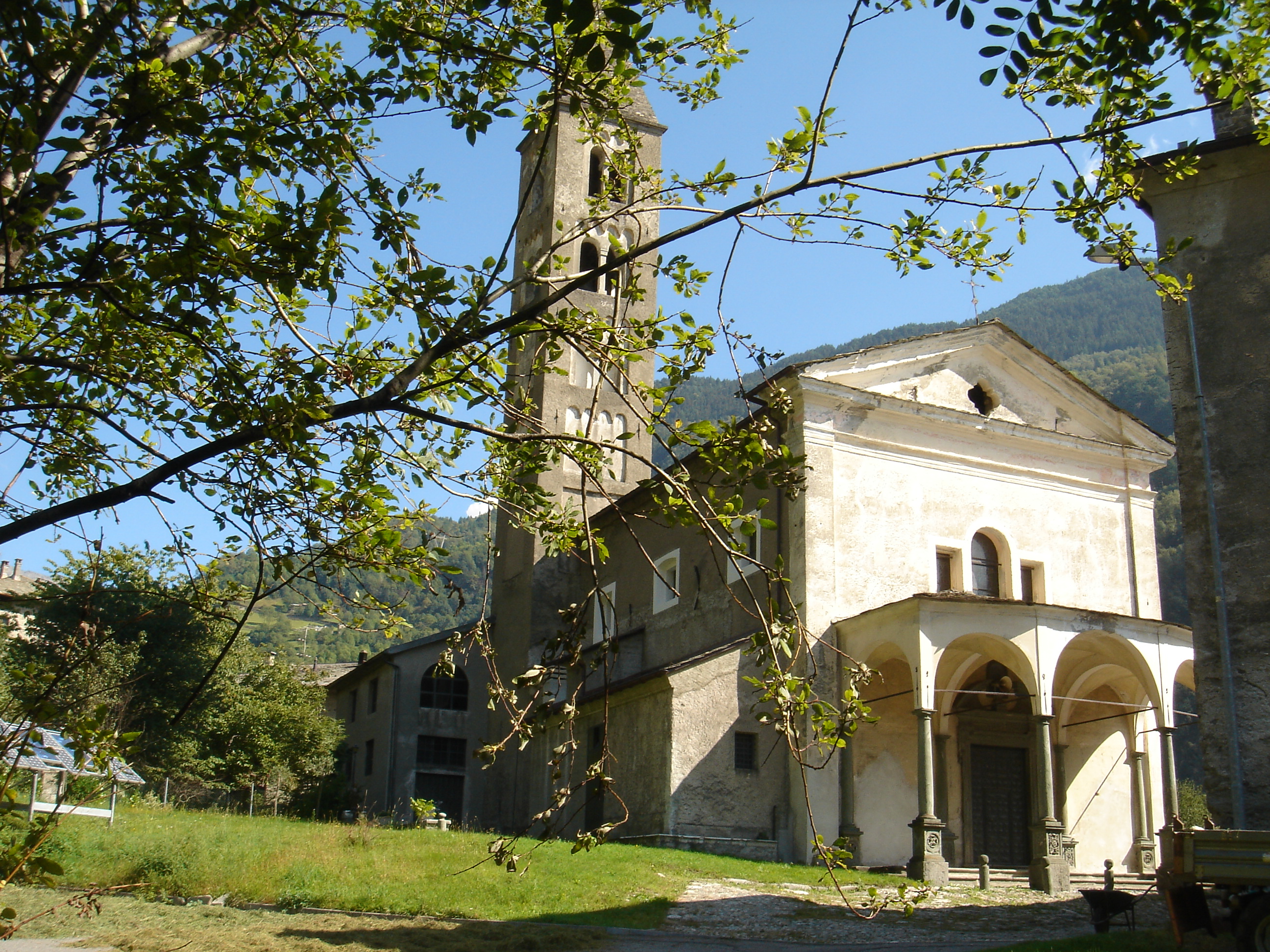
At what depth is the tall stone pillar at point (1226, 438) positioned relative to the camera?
10.5m

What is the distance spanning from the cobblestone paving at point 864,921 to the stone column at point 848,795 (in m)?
3.47

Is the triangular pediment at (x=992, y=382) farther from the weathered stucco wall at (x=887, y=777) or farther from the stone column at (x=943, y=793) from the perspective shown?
the stone column at (x=943, y=793)

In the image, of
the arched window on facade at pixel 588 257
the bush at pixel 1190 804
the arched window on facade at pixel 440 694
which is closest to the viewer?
the arched window on facade at pixel 440 694

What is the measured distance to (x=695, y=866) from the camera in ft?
54.9

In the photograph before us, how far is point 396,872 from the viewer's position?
49.1ft

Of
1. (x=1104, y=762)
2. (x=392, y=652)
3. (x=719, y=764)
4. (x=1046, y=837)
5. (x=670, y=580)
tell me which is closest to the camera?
(x=1046, y=837)

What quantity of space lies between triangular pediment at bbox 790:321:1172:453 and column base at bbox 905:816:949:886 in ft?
27.5

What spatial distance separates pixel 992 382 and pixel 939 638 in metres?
7.13

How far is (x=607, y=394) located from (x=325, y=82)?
76.3 feet

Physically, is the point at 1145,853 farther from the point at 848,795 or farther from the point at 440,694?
the point at 440,694

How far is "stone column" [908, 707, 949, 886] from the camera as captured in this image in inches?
685

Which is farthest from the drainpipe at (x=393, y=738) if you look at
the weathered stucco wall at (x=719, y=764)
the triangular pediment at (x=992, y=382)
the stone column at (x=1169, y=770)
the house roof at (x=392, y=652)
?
the stone column at (x=1169, y=770)

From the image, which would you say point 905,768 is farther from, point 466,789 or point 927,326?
point 927,326

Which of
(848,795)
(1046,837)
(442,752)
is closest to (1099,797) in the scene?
(1046,837)
